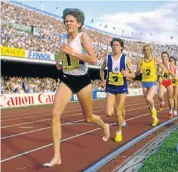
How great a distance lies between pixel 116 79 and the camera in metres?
9.09

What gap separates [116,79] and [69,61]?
3.34 metres

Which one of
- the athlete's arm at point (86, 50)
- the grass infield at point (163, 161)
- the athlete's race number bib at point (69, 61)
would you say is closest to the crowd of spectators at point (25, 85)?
the grass infield at point (163, 161)

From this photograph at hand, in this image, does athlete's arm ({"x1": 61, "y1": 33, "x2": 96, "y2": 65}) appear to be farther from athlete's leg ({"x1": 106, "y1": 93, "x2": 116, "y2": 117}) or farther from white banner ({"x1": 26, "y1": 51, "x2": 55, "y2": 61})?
white banner ({"x1": 26, "y1": 51, "x2": 55, "y2": 61})

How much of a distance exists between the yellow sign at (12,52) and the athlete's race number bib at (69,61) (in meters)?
21.7

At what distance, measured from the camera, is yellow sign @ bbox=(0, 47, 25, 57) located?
89.1ft

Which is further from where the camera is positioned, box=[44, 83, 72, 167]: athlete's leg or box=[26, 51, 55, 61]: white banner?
box=[26, 51, 55, 61]: white banner

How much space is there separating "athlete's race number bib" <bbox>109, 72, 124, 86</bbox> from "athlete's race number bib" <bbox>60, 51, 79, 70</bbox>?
3232mm

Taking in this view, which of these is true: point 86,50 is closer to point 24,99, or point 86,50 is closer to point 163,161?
point 163,161

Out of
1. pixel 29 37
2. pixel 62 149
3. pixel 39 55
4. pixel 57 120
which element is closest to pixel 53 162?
pixel 57 120

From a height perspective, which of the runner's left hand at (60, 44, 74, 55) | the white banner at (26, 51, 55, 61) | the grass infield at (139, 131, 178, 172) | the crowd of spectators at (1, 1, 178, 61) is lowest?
the grass infield at (139, 131, 178, 172)

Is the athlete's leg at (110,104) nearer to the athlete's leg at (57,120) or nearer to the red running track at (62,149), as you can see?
the red running track at (62,149)

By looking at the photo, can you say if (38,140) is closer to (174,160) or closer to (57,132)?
(57,132)

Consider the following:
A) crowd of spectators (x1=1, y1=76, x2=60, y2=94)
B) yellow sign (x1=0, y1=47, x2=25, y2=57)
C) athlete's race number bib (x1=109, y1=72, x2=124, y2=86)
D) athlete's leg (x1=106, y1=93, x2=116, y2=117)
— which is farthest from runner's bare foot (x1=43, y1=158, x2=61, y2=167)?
yellow sign (x1=0, y1=47, x2=25, y2=57)

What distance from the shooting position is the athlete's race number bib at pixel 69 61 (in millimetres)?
5859
